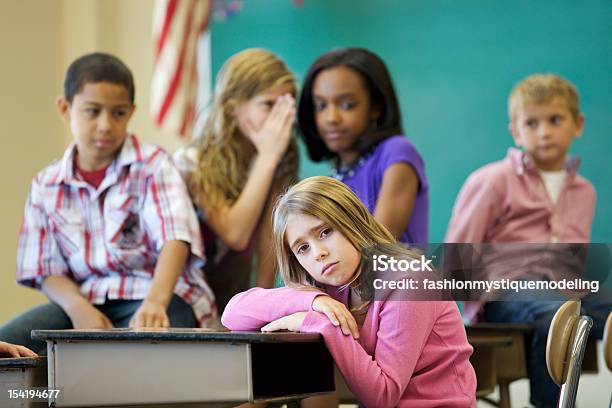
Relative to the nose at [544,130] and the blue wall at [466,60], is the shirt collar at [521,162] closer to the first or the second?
the nose at [544,130]

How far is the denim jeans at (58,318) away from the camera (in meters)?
2.26

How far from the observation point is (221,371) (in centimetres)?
146

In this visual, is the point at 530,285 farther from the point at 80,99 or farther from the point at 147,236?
the point at 80,99

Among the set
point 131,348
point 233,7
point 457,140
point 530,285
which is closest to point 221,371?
point 131,348

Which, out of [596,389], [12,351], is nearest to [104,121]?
[12,351]

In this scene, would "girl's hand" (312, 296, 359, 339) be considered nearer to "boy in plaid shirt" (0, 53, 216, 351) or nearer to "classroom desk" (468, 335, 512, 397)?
"boy in plaid shirt" (0, 53, 216, 351)

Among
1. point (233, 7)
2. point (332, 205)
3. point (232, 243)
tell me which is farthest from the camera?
point (233, 7)

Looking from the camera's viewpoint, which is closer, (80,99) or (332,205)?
(332,205)

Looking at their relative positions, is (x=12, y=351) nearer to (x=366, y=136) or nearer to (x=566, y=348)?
(x=566, y=348)

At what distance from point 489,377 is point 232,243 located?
0.79 meters

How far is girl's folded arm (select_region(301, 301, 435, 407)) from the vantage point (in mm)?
1555

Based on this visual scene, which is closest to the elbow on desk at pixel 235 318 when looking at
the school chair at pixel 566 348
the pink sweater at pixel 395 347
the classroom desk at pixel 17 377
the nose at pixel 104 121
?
the pink sweater at pixel 395 347

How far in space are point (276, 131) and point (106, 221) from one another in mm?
591

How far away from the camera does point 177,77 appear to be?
431 cm
